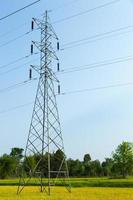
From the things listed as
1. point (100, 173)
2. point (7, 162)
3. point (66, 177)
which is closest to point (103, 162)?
point (100, 173)

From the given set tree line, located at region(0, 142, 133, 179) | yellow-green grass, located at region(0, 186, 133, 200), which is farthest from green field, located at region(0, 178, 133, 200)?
tree line, located at region(0, 142, 133, 179)

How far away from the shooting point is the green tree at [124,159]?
417 ft

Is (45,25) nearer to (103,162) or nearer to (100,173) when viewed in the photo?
(100,173)

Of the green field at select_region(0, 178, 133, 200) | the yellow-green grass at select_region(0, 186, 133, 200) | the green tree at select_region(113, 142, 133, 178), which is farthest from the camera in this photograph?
the green tree at select_region(113, 142, 133, 178)

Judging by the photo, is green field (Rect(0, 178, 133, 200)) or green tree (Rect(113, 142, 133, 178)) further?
green tree (Rect(113, 142, 133, 178))

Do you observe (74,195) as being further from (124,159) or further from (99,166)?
(99,166)

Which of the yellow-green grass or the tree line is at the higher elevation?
the tree line

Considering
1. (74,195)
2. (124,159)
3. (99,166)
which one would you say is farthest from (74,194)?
(99,166)

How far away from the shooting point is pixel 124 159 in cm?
12788

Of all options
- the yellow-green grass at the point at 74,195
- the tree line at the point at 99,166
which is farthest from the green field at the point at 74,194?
the tree line at the point at 99,166

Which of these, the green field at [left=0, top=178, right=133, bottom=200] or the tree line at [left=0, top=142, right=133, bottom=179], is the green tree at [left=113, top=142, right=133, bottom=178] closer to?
the tree line at [left=0, top=142, right=133, bottom=179]

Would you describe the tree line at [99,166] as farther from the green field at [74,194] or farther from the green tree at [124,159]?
the green field at [74,194]

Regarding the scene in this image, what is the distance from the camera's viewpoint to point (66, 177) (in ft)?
124

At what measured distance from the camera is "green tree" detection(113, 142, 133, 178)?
417 feet
